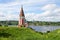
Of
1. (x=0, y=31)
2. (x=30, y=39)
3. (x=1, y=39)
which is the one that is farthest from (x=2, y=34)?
(x=30, y=39)

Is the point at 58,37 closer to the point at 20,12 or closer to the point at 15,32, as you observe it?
the point at 15,32

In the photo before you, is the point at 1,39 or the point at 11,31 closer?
the point at 1,39

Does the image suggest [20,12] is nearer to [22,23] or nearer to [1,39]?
[22,23]

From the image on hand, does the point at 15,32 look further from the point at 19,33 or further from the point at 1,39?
the point at 1,39

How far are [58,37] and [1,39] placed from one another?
8.45 meters

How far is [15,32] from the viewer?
38312 mm

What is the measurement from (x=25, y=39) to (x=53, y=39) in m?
4.13

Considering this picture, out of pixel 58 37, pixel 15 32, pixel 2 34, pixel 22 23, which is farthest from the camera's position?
pixel 22 23

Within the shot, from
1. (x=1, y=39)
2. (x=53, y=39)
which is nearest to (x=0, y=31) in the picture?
(x=1, y=39)

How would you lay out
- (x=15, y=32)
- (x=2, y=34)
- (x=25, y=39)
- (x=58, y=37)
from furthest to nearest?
1. (x=15, y=32)
2. (x=2, y=34)
3. (x=58, y=37)
4. (x=25, y=39)

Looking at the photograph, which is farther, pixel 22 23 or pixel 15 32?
pixel 22 23

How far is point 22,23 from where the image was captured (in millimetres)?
63562

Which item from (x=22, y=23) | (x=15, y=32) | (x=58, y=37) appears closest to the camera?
(x=58, y=37)

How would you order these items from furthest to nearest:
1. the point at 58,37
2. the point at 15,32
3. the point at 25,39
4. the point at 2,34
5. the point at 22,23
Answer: the point at 22,23, the point at 15,32, the point at 2,34, the point at 58,37, the point at 25,39
